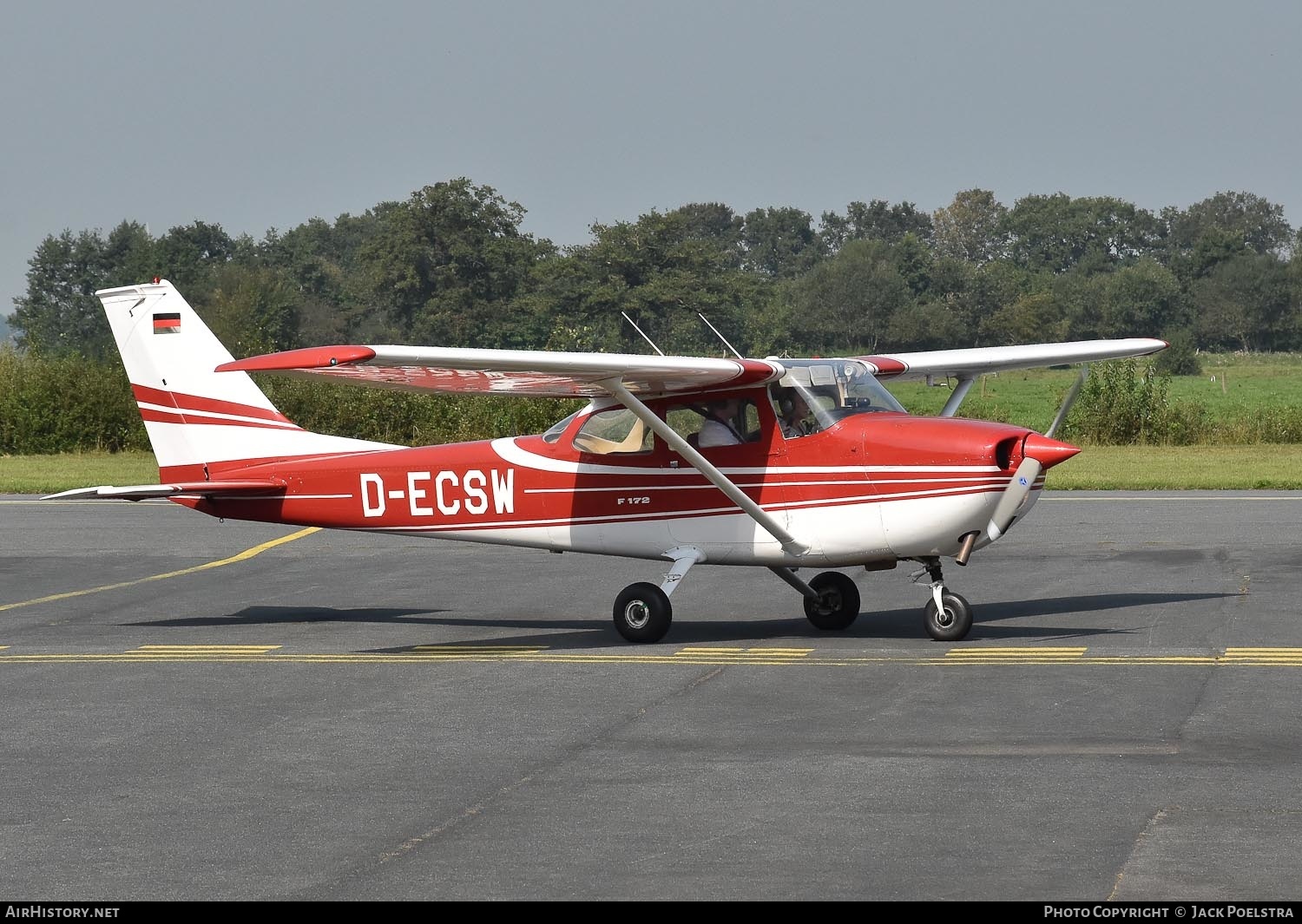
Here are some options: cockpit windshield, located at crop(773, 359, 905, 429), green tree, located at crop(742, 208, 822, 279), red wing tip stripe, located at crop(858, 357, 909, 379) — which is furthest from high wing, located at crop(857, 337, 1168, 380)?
green tree, located at crop(742, 208, 822, 279)

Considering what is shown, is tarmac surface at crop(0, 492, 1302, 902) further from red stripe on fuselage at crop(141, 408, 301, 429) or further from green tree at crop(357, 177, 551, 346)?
green tree at crop(357, 177, 551, 346)

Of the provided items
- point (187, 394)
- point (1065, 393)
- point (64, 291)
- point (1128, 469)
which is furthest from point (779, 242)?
point (187, 394)

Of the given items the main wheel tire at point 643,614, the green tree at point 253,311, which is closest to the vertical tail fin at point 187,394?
the main wheel tire at point 643,614

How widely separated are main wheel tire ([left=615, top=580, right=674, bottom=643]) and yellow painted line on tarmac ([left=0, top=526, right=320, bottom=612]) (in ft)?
9.78

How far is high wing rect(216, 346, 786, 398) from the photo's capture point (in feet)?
35.1

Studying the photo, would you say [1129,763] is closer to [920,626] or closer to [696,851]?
[696,851]

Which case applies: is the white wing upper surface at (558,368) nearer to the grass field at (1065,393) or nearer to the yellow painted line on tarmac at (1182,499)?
the yellow painted line on tarmac at (1182,499)

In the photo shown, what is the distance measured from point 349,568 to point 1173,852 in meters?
12.8

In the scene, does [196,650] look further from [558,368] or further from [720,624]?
[720,624]

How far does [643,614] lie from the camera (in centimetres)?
1289

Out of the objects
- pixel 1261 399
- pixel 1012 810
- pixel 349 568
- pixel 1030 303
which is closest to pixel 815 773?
pixel 1012 810

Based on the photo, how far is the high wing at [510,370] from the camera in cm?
1071

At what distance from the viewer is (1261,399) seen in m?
53.4

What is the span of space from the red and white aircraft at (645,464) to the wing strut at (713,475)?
2cm
